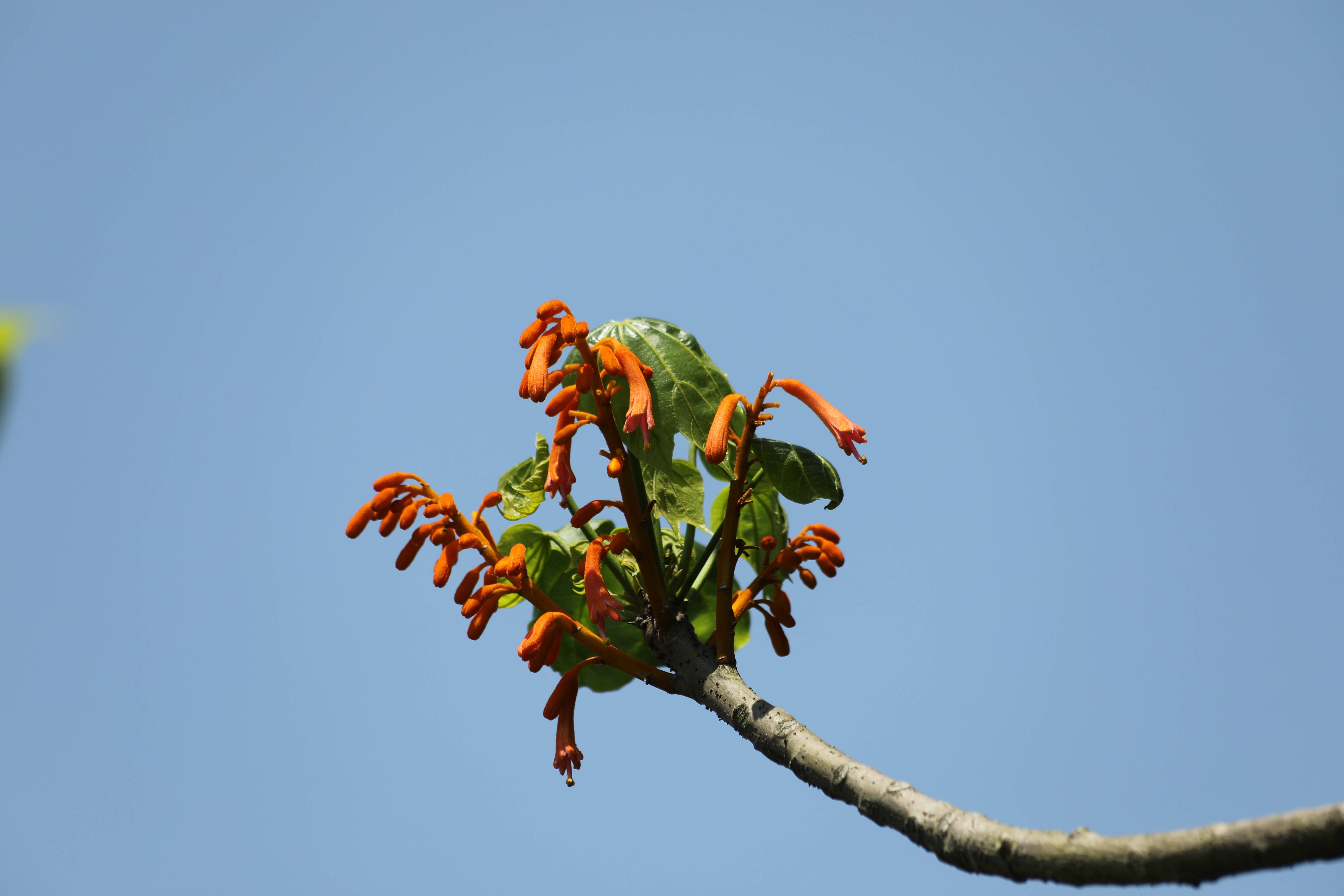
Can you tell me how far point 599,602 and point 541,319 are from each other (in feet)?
3.71

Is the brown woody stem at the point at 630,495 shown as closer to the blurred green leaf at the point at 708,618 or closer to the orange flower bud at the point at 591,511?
the orange flower bud at the point at 591,511

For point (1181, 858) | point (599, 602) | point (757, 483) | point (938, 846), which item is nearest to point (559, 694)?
point (599, 602)

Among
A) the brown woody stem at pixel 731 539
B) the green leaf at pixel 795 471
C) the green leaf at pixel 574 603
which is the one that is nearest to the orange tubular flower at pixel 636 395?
the brown woody stem at pixel 731 539

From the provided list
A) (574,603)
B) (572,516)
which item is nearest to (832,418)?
(572,516)

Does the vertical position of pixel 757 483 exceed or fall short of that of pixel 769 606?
it exceeds it

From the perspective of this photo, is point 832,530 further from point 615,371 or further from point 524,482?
point 524,482

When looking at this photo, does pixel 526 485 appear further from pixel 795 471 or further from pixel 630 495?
pixel 795 471

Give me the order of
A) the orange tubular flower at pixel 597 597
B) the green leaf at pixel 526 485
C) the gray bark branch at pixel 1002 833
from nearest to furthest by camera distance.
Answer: the gray bark branch at pixel 1002 833 < the orange tubular flower at pixel 597 597 < the green leaf at pixel 526 485

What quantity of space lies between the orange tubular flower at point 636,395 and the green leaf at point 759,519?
39.8 inches

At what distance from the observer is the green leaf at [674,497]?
409 cm

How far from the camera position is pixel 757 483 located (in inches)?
176

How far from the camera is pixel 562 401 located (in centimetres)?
380

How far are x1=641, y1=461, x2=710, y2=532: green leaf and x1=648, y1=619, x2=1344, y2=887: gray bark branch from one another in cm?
50

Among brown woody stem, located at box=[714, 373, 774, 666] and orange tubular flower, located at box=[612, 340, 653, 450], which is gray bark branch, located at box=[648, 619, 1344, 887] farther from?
orange tubular flower, located at box=[612, 340, 653, 450]
